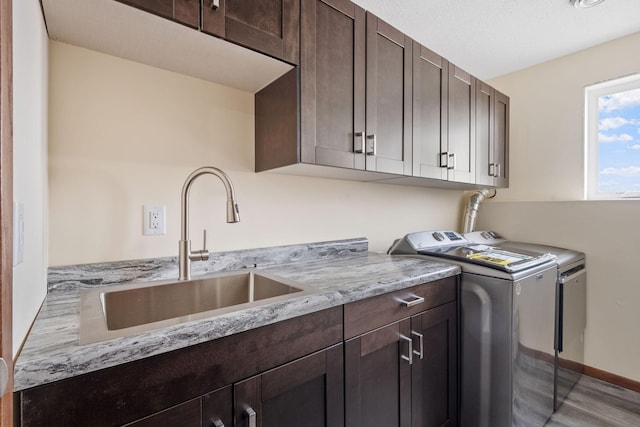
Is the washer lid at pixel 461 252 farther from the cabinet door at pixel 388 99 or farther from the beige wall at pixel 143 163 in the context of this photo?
the beige wall at pixel 143 163

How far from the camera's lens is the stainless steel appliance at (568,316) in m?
1.81

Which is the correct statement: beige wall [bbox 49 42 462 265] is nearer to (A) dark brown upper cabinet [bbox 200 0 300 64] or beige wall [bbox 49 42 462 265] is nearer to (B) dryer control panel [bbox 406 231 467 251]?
(A) dark brown upper cabinet [bbox 200 0 300 64]

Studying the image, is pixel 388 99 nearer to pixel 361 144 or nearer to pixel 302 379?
pixel 361 144

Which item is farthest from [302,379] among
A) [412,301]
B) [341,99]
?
[341,99]

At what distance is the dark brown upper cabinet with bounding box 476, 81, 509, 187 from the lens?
2.20m

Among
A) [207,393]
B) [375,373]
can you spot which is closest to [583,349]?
[375,373]

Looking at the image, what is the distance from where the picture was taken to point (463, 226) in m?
2.65

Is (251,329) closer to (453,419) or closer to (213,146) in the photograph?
(213,146)

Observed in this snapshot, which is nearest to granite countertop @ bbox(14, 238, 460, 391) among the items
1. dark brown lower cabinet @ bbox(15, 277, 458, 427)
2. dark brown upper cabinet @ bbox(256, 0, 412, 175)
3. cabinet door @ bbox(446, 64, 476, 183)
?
dark brown lower cabinet @ bbox(15, 277, 458, 427)

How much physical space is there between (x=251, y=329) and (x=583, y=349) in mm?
2542

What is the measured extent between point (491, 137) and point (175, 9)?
221cm

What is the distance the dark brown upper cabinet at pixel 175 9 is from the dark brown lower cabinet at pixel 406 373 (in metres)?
1.17

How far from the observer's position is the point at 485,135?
7.41ft

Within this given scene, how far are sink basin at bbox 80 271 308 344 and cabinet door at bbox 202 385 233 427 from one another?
0.19 meters
